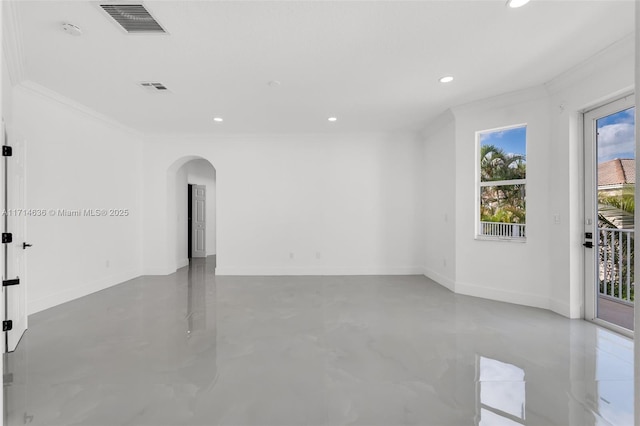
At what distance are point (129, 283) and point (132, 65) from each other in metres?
3.66

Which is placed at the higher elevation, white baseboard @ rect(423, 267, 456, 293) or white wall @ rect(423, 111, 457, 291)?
white wall @ rect(423, 111, 457, 291)

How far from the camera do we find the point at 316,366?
257 centimetres

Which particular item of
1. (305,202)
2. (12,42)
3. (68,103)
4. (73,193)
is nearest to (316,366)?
(305,202)

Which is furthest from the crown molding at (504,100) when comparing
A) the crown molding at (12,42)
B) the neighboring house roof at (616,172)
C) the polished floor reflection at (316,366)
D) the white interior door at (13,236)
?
the white interior door at (13,236)

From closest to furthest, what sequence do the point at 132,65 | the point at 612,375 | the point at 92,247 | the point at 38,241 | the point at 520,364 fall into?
the point at 612,375 → the point at 520,364 → the point at 132,65 → the point at 38,241 → the point at 92,247

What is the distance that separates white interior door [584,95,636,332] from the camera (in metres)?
3.24

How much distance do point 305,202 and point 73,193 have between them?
3618 mm

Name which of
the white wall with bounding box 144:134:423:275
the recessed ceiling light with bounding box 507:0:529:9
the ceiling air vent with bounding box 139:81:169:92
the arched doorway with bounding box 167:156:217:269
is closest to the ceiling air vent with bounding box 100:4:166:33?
the ceiling air vent with bounding box 139:81:169:92

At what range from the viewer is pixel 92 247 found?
4.75 meters

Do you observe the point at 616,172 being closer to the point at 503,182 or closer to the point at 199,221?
the point at 503,182

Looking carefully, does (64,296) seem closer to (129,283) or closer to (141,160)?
(129,283)

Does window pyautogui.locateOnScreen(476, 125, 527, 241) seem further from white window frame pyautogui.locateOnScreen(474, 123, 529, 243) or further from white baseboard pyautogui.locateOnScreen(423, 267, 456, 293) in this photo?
white baseboard pyautogui.locateOnScreen(423, 267, 456, 293)

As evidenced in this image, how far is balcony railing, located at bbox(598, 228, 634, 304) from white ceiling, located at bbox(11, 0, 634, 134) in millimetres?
1918

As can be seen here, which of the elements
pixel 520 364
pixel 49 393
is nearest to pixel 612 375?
pixel 520 364
